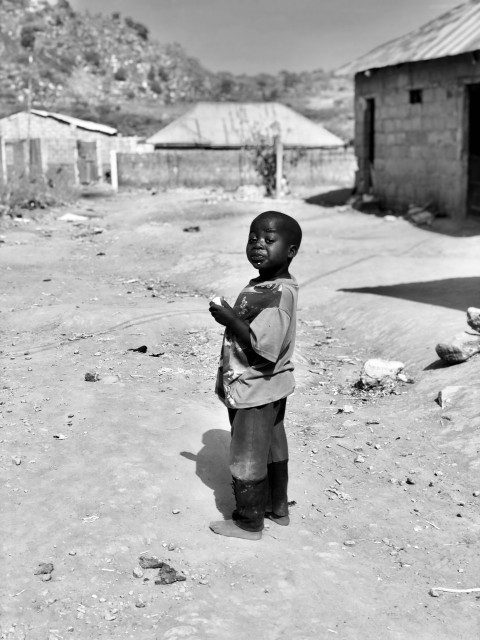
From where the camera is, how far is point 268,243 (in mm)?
3260

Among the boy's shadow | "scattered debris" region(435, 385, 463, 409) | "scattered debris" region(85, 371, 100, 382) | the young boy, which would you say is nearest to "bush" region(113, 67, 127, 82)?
"scattered debris" region(85, 371, 100, 382)

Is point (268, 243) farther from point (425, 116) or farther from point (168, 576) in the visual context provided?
point (425, 116)

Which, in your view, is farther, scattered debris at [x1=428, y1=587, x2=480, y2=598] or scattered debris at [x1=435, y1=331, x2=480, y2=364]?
scattered debris at [x1=435, y1=331, x2=480, y2=364]

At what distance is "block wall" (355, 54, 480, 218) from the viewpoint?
13398 millimetres

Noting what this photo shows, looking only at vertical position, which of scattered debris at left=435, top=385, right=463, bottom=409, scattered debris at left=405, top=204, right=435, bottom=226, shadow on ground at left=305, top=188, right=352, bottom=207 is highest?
shadow on ground at left=305, top=188, right=352, bottom=207

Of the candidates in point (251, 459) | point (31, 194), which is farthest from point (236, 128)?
point (251, 459)

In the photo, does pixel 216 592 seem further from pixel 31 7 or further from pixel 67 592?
pixel 31 7

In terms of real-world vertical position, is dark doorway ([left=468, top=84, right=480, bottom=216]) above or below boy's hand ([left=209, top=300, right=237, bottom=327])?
above

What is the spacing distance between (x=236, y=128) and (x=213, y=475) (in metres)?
22.6

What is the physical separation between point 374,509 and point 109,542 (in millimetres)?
1433

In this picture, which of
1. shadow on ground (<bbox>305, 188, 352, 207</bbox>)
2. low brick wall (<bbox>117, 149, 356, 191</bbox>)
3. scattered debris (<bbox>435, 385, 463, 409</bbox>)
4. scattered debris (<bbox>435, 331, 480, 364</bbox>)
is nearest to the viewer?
scattered debris (<bbox>435, 385, 463, 409</bbox>)

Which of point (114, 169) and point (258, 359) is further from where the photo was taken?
point (114, 169)

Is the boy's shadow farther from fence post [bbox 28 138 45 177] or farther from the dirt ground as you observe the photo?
fence post [bbox 28 138 45 177]

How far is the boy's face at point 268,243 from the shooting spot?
10.7 feet
